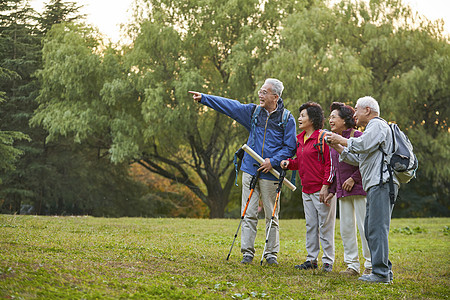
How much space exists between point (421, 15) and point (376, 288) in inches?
739

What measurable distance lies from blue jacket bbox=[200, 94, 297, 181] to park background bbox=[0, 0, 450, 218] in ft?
40.3

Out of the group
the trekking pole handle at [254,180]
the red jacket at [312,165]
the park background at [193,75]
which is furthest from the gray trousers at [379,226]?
the park background at [193,75]

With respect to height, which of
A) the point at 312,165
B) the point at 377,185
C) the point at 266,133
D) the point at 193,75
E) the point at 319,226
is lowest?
the point at 319,226

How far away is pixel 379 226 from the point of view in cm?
543

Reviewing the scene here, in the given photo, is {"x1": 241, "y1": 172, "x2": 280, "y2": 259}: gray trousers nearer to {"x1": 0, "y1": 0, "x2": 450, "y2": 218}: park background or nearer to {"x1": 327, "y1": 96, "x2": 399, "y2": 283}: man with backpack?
{"x1": 327, "y1": 96, "x2": 399, "y2": 283}: man with backpack

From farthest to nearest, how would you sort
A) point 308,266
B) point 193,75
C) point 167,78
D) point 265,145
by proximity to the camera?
point 167,78 → point 193,75 → point 265,145 → point 308,266

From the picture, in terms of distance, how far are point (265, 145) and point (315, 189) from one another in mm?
834

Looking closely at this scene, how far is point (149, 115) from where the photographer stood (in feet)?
66.7

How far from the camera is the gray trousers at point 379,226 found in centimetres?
541

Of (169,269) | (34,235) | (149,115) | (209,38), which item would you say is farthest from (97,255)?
(209,38)

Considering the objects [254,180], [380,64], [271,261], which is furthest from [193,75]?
[271,261]

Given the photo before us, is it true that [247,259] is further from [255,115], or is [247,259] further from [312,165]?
[255,115]

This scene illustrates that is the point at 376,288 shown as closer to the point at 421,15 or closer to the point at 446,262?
the point at 446,262

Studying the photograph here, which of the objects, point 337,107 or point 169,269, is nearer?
point 169,269
